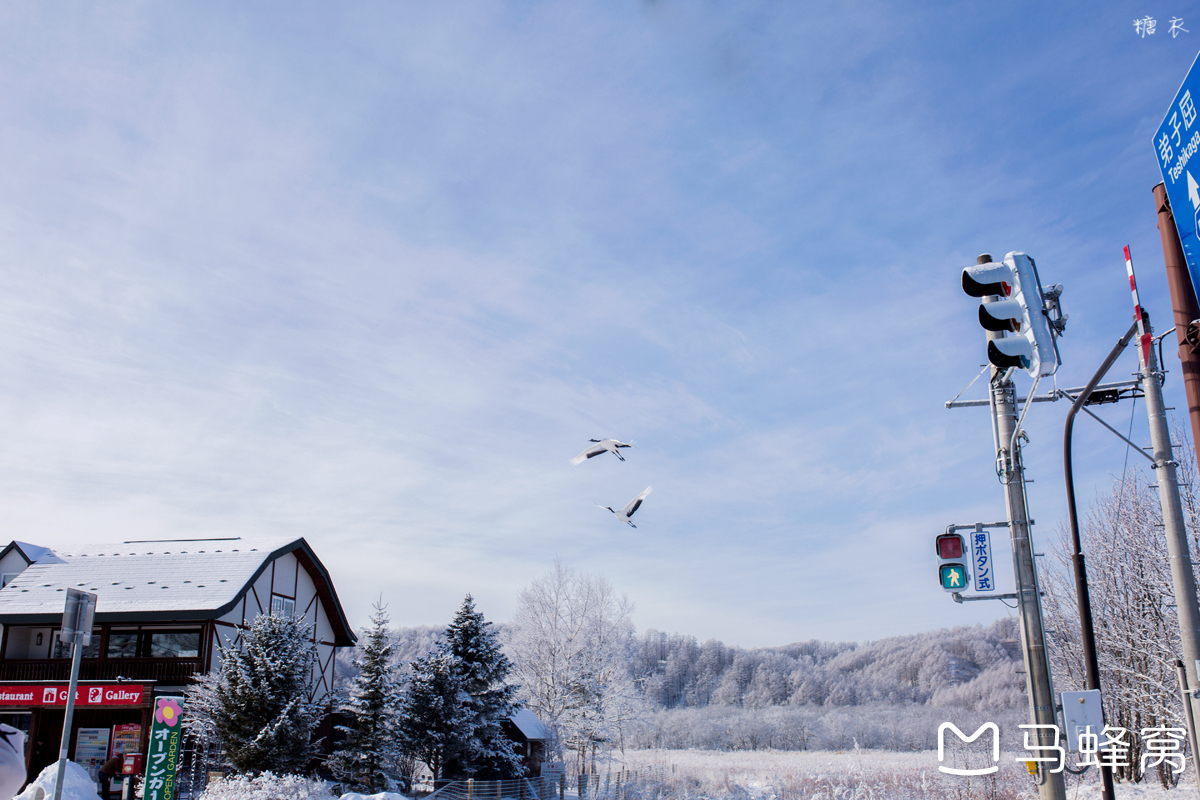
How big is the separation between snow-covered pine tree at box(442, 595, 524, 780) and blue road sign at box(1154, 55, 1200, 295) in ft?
83.4

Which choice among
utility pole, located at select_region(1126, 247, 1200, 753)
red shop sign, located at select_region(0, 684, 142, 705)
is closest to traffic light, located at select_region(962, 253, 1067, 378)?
utility pole, located at select_region(1126, 247, 1200, 753)

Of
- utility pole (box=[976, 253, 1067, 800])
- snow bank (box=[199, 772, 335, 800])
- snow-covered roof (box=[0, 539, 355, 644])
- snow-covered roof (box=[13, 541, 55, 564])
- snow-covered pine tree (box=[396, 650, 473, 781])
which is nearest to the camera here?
utility pole (box=[976, 253, 1067, 800])

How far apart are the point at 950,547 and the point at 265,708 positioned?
19.8m

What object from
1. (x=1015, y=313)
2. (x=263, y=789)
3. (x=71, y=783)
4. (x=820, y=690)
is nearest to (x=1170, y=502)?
(x=1015, y=313)

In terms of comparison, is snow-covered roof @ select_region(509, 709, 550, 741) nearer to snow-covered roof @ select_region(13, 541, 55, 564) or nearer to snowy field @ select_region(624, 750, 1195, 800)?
snowy field @ select_region(624, 750, 1195, 800)

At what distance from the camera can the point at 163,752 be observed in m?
20.2

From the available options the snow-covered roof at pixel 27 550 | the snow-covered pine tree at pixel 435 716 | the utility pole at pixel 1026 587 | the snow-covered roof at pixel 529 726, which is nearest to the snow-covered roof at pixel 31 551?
the snow-covered roof at pixel 27 550

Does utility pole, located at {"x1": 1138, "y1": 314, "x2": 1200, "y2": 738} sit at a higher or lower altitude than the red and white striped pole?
lower

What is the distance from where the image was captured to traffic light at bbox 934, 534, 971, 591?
32.1 ft

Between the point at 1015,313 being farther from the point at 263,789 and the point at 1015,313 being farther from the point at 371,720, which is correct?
the point at 371,720

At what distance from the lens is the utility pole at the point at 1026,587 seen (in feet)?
30.1

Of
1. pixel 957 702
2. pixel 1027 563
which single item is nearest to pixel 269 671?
pixel 1027 563

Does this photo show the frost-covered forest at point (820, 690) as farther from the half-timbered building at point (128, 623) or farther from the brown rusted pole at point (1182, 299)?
the brown rusted pole at point (1182, 299)

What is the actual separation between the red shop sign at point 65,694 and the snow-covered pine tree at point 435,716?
28.5ft
